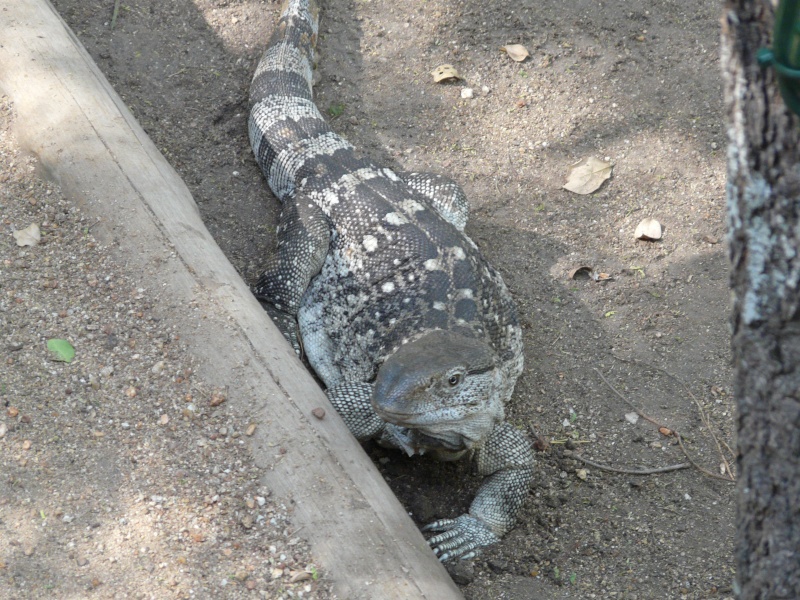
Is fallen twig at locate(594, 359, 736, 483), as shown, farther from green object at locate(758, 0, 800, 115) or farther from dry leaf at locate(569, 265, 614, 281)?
green object at locate(758, 0, 800, 115)

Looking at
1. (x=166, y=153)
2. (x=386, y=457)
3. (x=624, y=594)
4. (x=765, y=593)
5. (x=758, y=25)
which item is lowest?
(x=386, y=457)

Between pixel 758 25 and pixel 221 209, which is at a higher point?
pixel 758 25

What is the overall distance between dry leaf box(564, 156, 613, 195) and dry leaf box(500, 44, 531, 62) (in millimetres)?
1235

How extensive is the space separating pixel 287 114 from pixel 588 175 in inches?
93.6

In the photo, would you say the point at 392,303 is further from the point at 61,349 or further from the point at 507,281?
the point at 61,349

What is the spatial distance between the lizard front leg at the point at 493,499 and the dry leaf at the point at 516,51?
142 inches

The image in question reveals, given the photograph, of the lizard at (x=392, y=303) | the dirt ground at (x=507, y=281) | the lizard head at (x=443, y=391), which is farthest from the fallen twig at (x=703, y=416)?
the lizard head at (x=443, y=391)

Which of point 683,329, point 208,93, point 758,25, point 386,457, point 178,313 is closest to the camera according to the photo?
point 758,25

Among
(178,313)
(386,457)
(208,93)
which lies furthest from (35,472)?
(208,93)

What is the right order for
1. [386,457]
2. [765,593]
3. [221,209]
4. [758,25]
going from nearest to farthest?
[758,25] < [765,593] < [386,457] < [221,209]

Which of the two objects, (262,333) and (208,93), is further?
(208,93)

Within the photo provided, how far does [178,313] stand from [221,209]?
7.18 ft

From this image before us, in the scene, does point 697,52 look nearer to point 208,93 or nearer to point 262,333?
point 208,93

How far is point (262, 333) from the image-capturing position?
3766 mm
